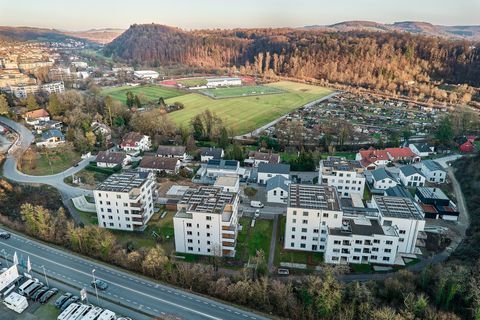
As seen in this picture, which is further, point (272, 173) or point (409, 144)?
point (409, 144)

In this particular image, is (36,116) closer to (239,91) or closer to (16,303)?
(16,303)

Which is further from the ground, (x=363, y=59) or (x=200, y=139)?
(x=363, y=59)

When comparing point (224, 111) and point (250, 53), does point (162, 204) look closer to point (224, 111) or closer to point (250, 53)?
point (224, 111)

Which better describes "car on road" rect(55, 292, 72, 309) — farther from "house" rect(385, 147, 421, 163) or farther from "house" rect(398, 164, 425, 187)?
"house" rect(385, 147, 421, 163)

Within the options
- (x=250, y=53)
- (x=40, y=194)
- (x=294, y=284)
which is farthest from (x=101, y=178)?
(x=250, y=53)

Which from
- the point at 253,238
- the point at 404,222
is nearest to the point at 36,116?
the point at 253,238

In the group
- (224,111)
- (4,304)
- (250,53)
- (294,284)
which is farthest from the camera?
(250,53)

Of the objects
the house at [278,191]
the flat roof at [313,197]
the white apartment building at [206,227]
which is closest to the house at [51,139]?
the white apartment building at [206,227]

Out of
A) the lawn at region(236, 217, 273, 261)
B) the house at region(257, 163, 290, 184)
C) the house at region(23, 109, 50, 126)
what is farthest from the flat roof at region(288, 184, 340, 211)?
the house at region(23, 109, 50, 126)
